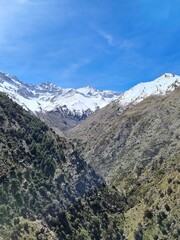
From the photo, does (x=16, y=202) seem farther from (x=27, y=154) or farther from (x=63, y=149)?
(x=63, y=149)

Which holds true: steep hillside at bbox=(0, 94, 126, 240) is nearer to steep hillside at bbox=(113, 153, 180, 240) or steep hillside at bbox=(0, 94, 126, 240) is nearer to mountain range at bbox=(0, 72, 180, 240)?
mountain range at bbox=(0, 72, 180, 240)

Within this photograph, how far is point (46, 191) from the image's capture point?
106 meters

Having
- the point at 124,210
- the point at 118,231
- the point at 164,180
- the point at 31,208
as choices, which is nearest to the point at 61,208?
the point at 31,208

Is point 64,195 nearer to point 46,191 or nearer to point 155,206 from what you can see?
point 46,191

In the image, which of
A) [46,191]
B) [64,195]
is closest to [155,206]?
[64,195]

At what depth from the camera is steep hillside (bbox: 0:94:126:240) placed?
3659 inches

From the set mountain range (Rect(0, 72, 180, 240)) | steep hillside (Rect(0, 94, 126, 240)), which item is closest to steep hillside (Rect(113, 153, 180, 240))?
mountain range (Rect(0, 72, 180, 240))

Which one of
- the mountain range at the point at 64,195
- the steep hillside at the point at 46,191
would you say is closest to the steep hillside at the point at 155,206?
Answer: the mountain range at the point at 64,195

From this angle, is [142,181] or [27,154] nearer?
[27,154]

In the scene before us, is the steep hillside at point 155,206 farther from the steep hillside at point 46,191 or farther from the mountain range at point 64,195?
the steep hillside at point 46,191

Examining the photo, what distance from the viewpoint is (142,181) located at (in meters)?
140

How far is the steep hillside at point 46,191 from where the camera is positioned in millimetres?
92938

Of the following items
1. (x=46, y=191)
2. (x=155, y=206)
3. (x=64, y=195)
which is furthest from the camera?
(x=155, y=206)

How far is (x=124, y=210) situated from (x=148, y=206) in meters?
8.15
